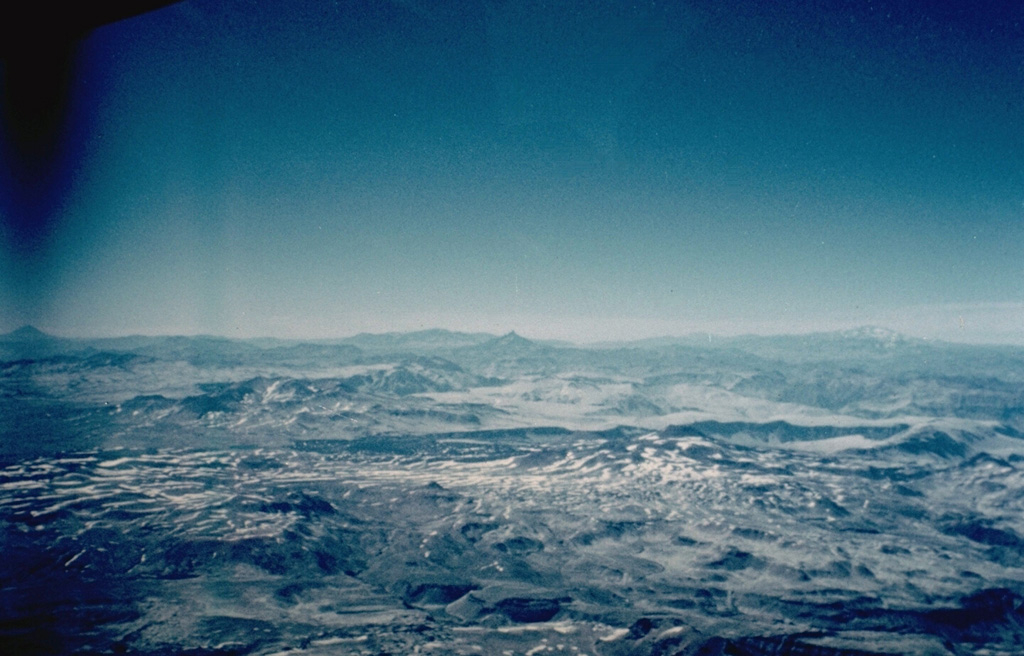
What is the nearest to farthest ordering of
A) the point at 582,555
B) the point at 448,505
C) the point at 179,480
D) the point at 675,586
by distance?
the point at 675,586
the point at 582,555
the point at 448,505
the point at 179,480

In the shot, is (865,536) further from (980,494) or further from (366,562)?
(366,562)

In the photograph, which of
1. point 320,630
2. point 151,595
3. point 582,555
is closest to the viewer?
point 320,630

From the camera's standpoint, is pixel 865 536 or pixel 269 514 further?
pixel 865 536

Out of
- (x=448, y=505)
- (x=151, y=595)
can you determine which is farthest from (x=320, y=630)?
(x=448, y=505)

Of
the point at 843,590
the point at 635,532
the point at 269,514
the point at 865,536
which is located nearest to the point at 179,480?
the point at 269,514

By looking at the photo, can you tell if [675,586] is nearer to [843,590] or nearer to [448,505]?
[843,590]

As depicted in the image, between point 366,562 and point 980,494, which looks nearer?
point 366,562

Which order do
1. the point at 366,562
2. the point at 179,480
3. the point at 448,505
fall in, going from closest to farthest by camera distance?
the point at 366,562 → the point at 448,505 → the point at 179,480

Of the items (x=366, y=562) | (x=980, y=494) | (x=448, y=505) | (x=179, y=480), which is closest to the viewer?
(x=366, y=562)

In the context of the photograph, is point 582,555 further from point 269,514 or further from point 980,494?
point 980,494
